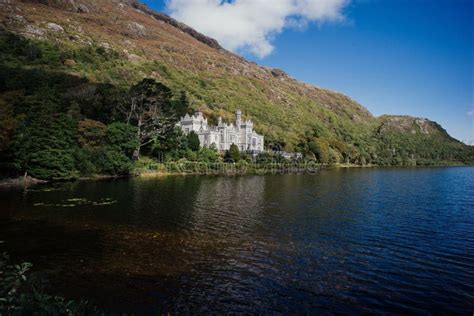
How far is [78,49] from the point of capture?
4823 inches

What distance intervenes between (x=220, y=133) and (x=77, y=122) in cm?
4761

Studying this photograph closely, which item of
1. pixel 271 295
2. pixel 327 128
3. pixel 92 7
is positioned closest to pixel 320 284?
pixel 271 295

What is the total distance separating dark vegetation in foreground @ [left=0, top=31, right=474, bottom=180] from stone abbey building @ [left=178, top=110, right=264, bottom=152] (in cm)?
469

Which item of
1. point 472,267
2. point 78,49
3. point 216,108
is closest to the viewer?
point 472,267

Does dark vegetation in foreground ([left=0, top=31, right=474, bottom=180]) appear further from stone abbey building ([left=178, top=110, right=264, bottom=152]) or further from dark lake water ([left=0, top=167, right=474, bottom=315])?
dark lake water ([left=0, top=167, right=474, bottom=315])

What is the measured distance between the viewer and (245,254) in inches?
727

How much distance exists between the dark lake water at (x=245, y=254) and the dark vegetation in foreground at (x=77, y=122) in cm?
1284

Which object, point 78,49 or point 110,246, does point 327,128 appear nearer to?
point 78,49

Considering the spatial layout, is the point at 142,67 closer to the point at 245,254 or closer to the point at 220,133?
the point at 220,133

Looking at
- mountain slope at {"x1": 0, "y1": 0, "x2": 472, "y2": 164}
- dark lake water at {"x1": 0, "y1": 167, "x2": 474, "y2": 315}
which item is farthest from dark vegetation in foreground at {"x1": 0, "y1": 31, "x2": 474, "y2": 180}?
dark lake water at {"x1": 0, "y1": 167, "x2": 474, "y2": 315}

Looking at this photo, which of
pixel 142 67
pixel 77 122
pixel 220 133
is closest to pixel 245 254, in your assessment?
pixel 77 122

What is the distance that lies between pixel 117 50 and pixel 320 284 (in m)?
156

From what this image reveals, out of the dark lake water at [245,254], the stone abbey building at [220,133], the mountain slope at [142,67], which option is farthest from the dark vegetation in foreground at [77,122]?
the dark lake water at [245,254]

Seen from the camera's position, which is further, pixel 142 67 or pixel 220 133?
pixel 142 67
